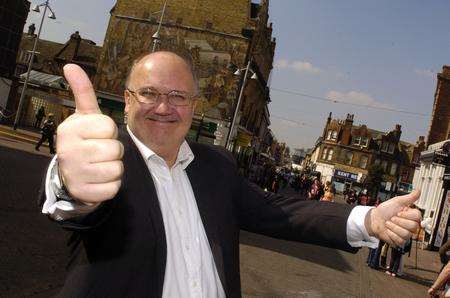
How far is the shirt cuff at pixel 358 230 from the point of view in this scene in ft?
7.37

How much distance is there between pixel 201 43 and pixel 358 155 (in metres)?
40.7

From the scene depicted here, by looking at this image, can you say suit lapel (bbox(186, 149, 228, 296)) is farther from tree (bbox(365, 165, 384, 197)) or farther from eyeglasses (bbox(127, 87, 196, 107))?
tree (bbox(365, 165, 384, 197))

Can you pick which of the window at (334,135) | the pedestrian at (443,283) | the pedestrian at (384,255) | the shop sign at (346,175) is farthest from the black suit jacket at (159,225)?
the window at (334,135)

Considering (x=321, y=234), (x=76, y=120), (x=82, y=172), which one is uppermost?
(x=76, y=120)

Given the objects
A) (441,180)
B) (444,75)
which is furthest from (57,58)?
(441,180)

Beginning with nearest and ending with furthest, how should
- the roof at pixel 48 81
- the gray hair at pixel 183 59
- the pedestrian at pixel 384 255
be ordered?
1. the gray hair at pixel 183 59
2. the pedestrian at pixel 384 255
3. the roof at pixel 48 81

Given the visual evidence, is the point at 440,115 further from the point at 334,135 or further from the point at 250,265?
the point at 334,135

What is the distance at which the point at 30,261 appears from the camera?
5707mm

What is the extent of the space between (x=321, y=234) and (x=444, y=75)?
27.5 metres

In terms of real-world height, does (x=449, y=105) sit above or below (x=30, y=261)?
above

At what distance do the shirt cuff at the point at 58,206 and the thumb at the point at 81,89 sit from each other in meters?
0.28

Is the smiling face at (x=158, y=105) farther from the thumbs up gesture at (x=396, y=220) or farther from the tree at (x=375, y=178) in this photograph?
the tree at (x=375, y=178)

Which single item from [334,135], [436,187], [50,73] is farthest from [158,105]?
[334,135]

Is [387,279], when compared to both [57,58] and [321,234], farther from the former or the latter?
[57,58]
